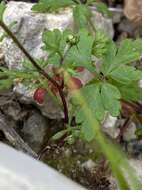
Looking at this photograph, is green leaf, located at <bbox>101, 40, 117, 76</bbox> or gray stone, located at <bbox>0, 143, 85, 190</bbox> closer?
gray stone, located at <bbox>0, 143, 85, 190</bbox>

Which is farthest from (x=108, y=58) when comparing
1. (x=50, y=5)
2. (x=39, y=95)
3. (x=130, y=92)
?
(x=50, y=5)

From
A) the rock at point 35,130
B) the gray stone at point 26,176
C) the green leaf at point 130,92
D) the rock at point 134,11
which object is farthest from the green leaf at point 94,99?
the rock at point 134,11

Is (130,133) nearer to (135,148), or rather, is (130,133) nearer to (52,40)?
(135,148)

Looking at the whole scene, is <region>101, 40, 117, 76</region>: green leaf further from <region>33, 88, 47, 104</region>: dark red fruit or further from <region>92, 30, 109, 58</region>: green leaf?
<region>33, 88, 47, 104</region>: dark red fruit

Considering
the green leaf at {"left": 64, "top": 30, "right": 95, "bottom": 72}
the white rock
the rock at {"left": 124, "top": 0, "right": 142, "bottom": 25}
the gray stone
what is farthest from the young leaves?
the rock at {"left": 124, "top": 0, "right": 142, "bottom": 25}

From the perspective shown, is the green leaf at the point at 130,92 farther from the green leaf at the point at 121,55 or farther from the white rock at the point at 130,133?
the white rock at the point at 130,133

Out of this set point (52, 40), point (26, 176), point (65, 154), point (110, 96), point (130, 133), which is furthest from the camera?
point (130, 133)

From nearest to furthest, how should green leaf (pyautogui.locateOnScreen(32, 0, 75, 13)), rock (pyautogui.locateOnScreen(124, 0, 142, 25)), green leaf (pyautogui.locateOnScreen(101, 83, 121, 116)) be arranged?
green leaf (pyautogui.locateOnScreen(101, 83, 121, 116))
green leaf (pyautogui.locateOnScreen(32, 0, 75, 13))
rock (pyautogui.locateOnScreen(124, 0, 142, 25))
